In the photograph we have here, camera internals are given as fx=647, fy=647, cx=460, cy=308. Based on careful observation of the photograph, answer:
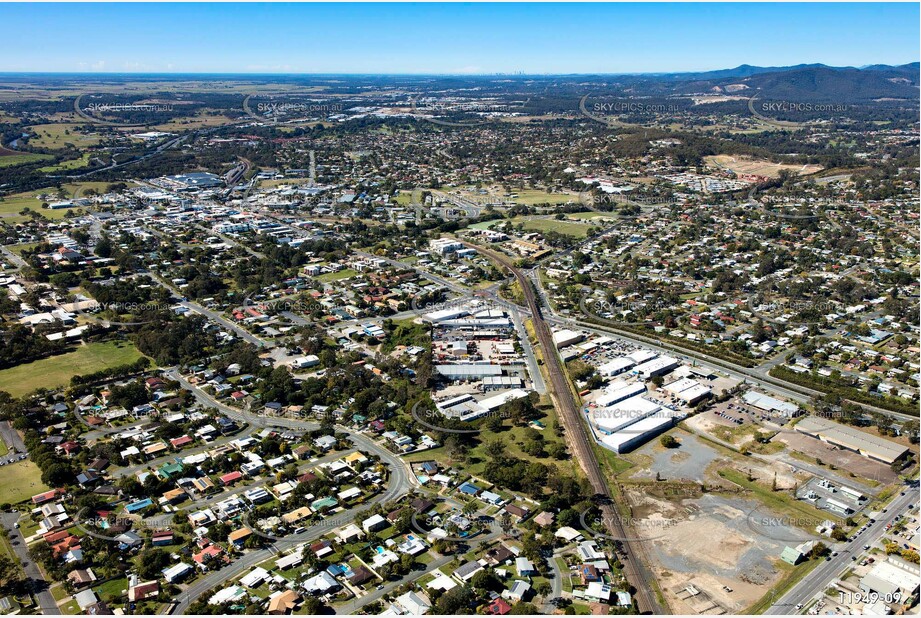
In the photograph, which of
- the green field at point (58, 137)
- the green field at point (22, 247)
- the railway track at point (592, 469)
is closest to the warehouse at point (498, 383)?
the railway track at point (592, 469)

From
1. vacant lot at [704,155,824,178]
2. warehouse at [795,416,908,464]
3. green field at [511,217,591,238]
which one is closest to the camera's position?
warehouse at [795,416,908,464]

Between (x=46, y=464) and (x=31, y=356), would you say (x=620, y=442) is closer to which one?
(x=46, y=464)

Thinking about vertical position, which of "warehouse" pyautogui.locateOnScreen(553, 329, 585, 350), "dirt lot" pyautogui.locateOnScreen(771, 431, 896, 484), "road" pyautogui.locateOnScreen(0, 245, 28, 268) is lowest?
"dirt lot" pyautogui.locateOnScreen(771, 431, 896, 484)

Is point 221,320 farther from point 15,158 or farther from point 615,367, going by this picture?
point 15,158

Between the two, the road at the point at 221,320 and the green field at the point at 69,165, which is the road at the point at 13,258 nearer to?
the road at the point at 221,320

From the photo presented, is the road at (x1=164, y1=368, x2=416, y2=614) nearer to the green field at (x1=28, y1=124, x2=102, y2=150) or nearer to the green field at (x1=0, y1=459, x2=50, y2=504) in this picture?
the green field at (x1=0, y1=459, x2=50, y2=504)

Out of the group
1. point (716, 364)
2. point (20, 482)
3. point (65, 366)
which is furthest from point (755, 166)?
point (20, 482)

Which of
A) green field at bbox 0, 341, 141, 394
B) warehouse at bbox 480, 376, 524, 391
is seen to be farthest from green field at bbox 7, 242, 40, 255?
warehouse at bbox 480, 376, 524, 391
